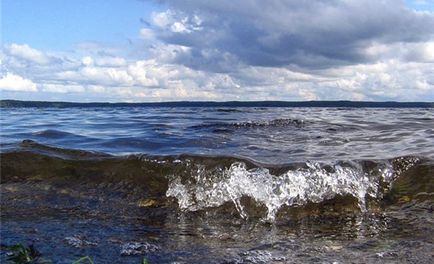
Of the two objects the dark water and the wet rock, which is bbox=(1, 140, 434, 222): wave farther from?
the wet rock

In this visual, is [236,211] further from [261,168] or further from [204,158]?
[204,158]

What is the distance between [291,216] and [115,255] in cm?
313

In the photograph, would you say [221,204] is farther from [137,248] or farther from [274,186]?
[137,248]

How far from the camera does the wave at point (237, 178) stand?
7.86m

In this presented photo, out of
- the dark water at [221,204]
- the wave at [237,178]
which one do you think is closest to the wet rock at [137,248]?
the dark water at [221,204]

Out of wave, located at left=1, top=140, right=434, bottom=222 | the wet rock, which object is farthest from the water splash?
the wet rock

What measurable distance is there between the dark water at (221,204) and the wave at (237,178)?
0.07 ft

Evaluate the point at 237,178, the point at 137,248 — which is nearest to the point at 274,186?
the point at 237,178

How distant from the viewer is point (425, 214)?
6980mm

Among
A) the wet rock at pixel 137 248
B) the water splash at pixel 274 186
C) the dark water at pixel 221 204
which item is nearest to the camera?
the wet rock at pixel 137 248

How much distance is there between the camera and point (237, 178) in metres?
8.47

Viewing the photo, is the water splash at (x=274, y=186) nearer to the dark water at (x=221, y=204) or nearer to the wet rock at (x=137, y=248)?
the dark water at (x=221, y=204)

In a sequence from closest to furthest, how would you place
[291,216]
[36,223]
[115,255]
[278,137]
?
[115,255]
[36,223]
[291,216]
[278,137]

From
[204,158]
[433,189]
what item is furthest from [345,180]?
[204,158]
